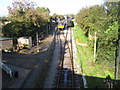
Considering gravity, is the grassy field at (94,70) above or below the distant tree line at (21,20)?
below

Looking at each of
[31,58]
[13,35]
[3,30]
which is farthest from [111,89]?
[3,30]

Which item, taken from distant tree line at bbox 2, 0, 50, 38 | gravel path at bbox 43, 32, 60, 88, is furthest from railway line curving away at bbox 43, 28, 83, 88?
distant tree line at bbox 2, 0, 50, 38

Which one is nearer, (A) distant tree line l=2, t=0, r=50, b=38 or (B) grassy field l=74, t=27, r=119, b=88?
(B) grassy field l=74, t=27, r=119, b=88

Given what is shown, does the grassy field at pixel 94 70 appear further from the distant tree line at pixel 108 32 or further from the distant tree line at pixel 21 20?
the distant tree line at pixel 21 20

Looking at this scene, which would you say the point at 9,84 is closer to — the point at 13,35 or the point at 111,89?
the point at 111,89

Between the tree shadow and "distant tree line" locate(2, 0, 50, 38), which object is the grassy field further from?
"distant tree line" locate(2, 0, 50, 38)

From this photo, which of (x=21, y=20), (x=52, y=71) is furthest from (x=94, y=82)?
(x=21, y=20)

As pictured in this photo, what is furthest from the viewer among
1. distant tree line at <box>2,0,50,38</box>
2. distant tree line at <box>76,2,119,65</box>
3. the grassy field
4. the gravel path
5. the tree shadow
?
distant tree line at <box>2,0,50,38</box>

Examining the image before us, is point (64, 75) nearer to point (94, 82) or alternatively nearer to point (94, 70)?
point (94, 82)

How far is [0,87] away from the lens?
28.7ft

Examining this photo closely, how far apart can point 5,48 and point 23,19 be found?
6.15 meters

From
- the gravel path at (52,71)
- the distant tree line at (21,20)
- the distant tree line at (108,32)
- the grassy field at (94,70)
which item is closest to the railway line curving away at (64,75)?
the gravel path at (52,71)


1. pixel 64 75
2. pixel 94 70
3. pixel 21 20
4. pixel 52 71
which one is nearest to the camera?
pixel 64 75

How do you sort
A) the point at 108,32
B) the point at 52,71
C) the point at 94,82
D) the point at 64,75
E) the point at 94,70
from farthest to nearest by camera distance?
the point at 108,32 → the point at 94,70 → the point at 52,71 → the point at 64,75 → the point at 94,82
